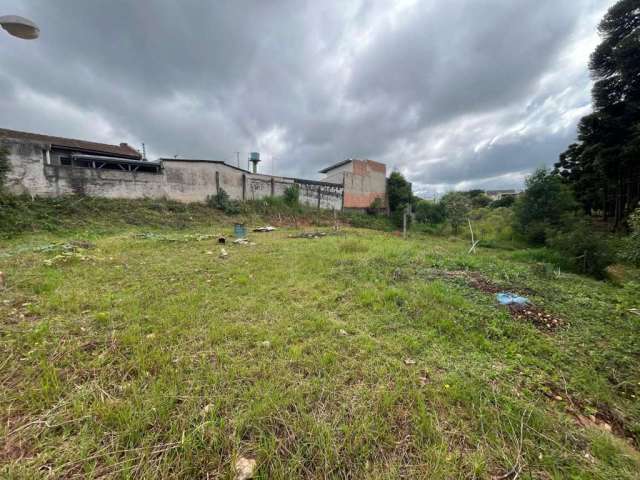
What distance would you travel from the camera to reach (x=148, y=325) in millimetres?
2232

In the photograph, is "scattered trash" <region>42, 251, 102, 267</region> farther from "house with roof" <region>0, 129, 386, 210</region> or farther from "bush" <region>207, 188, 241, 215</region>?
"bush" <region>207, 188, 241, 215</region>

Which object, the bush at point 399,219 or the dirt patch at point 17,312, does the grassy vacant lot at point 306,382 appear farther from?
the bush at point 399,219

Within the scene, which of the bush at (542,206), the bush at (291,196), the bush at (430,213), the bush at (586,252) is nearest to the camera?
the bush at (586,252)

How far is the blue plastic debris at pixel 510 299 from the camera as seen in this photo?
310cm

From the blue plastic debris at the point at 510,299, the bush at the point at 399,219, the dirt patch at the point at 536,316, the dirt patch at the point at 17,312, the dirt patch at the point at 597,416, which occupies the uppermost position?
the bush at the point at 399,219

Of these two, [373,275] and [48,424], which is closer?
[48,424]

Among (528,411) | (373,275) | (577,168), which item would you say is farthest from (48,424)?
(577,168)

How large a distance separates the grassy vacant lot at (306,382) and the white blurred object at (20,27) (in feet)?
10.6

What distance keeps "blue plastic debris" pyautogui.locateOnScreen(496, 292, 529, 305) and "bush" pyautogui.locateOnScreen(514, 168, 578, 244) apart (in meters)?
9.29

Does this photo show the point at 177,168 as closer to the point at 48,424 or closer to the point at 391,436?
the point at 48,424

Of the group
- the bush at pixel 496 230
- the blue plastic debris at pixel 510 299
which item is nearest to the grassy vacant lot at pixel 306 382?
the blue plastic debris at pixel 510 299

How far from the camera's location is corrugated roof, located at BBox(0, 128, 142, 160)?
11.3 meters

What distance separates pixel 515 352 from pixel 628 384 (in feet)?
2.46

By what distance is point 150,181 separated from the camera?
10570 millimetres
